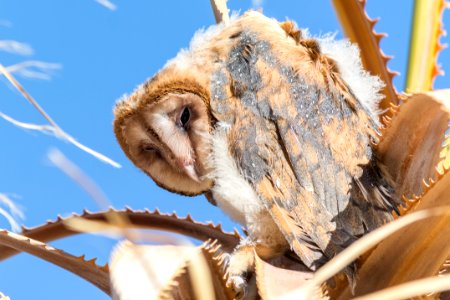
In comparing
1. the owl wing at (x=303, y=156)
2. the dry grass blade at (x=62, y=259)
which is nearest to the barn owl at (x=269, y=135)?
the owl wing at (x=303, y=156)

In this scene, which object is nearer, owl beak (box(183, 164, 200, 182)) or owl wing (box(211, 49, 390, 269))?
owl wing (box(211, 49, 390, 269))

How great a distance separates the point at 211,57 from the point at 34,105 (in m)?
0.55

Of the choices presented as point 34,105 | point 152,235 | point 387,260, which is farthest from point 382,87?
point 152,235

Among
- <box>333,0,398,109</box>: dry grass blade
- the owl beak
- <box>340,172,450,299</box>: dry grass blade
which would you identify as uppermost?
<box>333,0,398,109</box>: dry grass blade

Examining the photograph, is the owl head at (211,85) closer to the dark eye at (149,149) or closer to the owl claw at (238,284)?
the dark eye at (149,149)

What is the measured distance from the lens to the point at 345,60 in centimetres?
129

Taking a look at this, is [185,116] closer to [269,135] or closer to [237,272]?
[269,135]

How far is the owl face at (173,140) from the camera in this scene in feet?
4.05

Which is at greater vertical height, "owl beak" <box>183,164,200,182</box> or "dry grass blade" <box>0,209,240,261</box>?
"owl beak" <box>183,164,200,182</box>

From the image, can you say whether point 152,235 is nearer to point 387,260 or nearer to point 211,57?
point 387,260

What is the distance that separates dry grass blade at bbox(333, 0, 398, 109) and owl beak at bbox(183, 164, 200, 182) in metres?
0.45

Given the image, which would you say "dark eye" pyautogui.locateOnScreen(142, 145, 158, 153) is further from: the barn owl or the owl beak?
the owl beak

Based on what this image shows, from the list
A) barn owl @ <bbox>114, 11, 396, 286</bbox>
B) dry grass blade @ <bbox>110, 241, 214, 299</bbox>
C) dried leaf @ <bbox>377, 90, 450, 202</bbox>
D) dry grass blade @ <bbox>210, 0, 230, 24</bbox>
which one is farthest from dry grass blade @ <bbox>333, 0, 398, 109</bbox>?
dry grass blade @ <bbox>110, 241, 214, 299</bbox>

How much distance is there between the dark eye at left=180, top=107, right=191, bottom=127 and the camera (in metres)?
1.25
